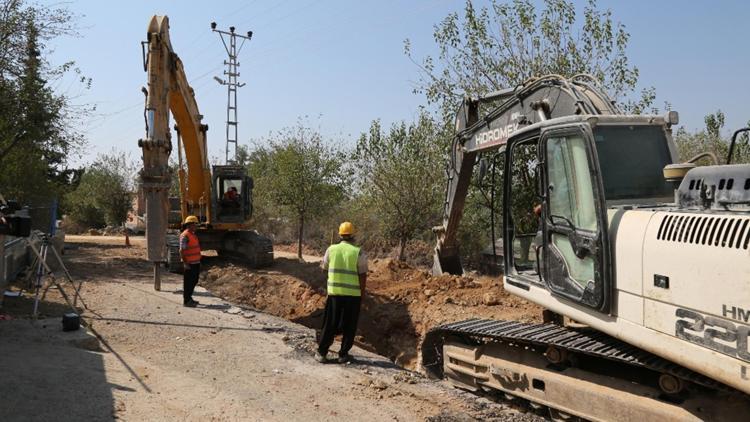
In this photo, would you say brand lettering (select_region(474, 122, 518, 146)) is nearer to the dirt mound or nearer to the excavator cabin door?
the dirt mound

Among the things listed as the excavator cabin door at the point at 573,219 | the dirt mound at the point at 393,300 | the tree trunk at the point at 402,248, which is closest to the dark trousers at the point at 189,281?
the dirt mound at the point at 393,300

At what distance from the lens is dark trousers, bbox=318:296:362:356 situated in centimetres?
741

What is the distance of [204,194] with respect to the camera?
51.9 feet

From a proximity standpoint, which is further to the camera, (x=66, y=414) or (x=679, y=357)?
(x=66, y=414)

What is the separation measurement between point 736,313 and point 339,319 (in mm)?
4765

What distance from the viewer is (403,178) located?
63.4 ft

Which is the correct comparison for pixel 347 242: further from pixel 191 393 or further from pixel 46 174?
pixel 46 174

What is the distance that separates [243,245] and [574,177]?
12231 mm

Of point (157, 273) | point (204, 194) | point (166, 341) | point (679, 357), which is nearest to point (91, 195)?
point (204, 194)

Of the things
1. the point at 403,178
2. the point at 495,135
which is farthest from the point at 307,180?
the point at 495,135

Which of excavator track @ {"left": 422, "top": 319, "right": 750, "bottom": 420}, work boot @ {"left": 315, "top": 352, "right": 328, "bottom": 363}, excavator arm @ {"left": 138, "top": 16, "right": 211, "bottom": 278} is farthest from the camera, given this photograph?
excavator arm @ {"left": 138, "top": 16, "right": 211, "bottom": 278}

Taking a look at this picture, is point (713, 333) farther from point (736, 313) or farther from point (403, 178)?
point (403, 178)

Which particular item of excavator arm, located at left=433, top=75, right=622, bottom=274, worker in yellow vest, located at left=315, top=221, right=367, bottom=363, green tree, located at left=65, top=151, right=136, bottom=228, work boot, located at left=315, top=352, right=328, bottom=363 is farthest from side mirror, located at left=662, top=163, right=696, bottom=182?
green tree, located at left=65, top=151, right=136, bottom=228

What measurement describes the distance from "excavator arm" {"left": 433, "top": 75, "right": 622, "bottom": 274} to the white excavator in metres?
0.05
